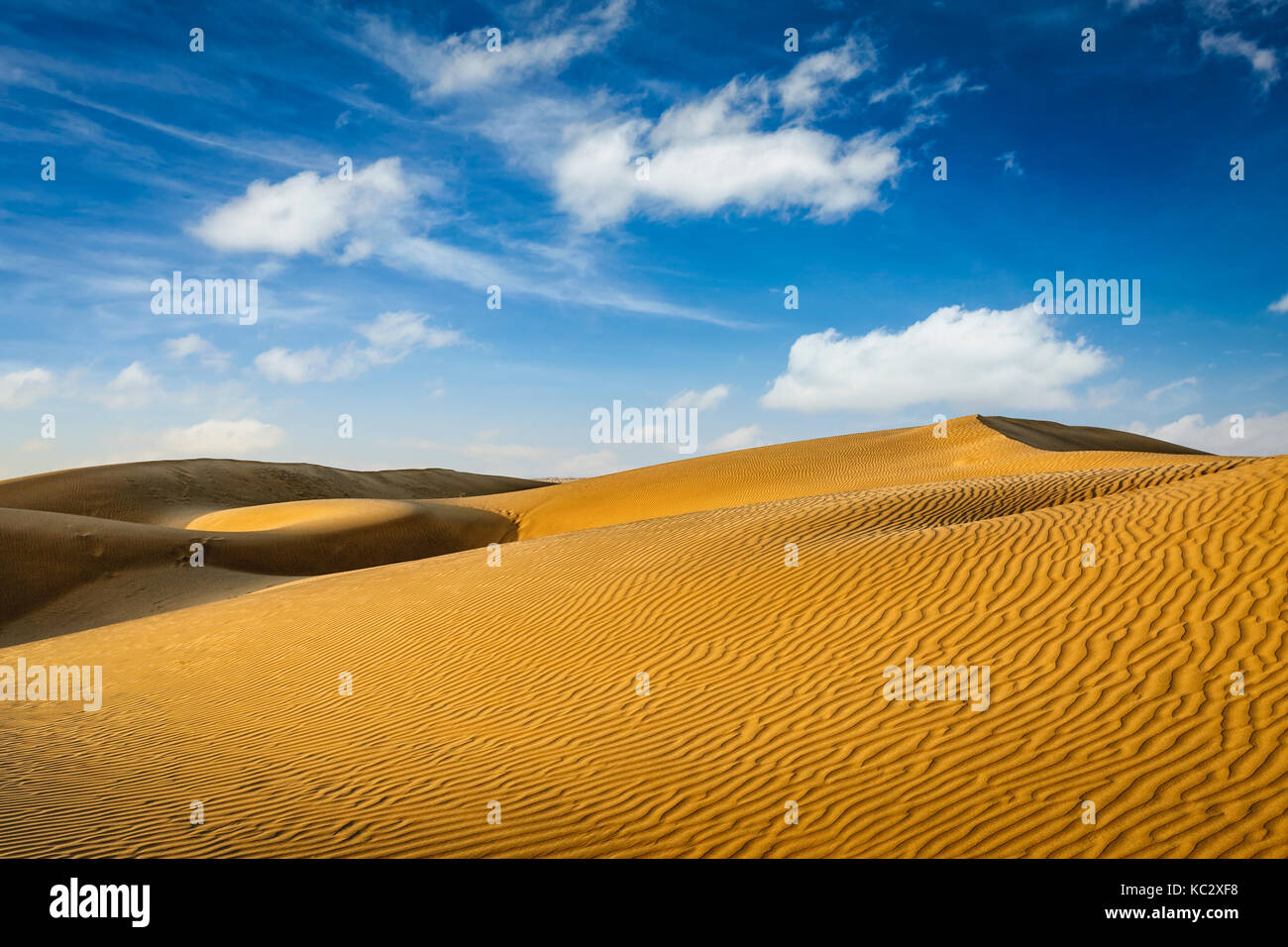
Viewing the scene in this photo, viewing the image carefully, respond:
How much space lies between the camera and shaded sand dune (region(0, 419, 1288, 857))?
16.6 ft

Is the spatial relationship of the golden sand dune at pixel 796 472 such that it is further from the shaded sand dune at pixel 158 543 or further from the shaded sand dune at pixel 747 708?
the shaded sand dune at pixel 747 708

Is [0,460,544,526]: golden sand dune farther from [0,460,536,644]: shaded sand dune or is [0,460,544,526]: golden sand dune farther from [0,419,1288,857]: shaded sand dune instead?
[0,419,1288,857]: shaded sand dune

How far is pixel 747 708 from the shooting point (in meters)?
7.02

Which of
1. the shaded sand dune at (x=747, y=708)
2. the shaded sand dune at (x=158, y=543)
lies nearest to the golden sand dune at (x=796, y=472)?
the shaded sand dune at (x=158, y=543)

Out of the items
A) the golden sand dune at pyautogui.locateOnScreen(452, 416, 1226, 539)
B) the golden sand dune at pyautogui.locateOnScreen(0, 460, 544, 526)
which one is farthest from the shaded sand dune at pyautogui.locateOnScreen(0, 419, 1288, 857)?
the golden sand dune at pyautogui.locateOnScreen(0, 460, 544, 526)

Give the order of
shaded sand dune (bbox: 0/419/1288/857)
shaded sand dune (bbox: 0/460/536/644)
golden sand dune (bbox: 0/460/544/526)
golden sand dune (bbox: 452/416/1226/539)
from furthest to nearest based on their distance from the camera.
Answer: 1. golden sand dune (bbox: 0/460/544/526)
2. golden sand dune (bbox: 452/416/1226/539)
3. shaded sand dune (bbox: 0/460/536/644)
4. shaded sand dune (bbox: 0/419/1288/857)

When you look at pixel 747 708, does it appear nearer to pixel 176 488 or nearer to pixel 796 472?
pixel 796 472

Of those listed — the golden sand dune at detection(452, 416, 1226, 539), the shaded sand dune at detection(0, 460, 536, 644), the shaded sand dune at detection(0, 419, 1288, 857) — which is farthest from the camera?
the golden sand dune at detection(452, 416, 1226, 539)

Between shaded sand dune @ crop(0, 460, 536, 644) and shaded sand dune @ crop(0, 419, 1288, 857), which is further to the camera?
shaded sand dune @ crop(0, 460, 536, 644)

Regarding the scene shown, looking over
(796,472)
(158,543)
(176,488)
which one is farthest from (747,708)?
(176,488)

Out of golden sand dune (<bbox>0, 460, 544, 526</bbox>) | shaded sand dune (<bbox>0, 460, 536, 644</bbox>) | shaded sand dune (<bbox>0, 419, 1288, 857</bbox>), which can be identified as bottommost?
shaded sand dune (<bbox>0, 419, 1288, 857</bbox>)
